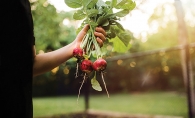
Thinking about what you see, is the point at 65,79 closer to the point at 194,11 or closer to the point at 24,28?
the point at 194,11

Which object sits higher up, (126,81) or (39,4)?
(39,4)

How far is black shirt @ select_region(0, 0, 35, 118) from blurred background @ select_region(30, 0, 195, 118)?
13.8 feet

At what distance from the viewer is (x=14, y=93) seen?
929 mm

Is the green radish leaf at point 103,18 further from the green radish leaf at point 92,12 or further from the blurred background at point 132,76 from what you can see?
the blurred background at point 132,76

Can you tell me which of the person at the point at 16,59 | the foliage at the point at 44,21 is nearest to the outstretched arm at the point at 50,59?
the person at the point at 16,59

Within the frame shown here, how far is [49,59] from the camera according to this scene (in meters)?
1.28

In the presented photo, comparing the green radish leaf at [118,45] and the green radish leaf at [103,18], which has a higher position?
the green radish leaf at [103,18]

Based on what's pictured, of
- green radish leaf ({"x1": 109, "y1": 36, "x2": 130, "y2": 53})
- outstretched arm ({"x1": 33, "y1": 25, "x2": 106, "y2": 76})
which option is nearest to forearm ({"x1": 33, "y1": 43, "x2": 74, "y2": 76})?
outstretched arm ({"x1": 33, "y1": 25, "x2": 106, "y2": 76})

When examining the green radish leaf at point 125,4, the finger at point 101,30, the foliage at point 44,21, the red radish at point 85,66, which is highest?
the foliage at point 44,21

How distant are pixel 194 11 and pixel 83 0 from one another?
340 inches

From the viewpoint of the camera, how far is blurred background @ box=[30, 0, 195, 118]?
7.15m

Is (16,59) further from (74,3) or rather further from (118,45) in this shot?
(118,45)

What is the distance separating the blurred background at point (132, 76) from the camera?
715 cm

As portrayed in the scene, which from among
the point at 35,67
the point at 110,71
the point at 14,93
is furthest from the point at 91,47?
the point at 110,71
